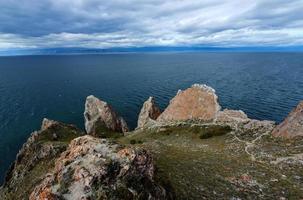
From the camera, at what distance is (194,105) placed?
7019cm

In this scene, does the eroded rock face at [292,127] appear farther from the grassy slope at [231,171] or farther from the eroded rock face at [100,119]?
the eroded rock face at [100,119]

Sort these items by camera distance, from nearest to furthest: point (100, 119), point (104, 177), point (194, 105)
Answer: point (104, 177) < point (194, 105) < point (100, 119)

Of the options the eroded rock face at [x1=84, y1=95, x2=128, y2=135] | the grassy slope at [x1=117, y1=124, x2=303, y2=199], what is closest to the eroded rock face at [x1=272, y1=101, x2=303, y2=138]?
the grassy slope at [x1=117, y1=124, x2=303, y2=199]

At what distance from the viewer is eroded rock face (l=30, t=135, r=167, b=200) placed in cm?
1844

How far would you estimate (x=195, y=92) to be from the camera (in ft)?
238

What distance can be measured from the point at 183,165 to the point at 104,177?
11.3 m

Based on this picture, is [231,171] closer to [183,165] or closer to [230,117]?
[183,165]

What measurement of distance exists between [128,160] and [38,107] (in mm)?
113800

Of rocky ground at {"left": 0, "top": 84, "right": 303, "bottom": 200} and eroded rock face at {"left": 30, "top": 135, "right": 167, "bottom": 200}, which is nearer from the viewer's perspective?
eroded rock face at {"left": 30, "top": 135, "right": 167, "bottom": 200}

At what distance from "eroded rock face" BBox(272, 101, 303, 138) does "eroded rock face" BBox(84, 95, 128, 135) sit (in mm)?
55855

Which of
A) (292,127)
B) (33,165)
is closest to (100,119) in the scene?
(33,165)

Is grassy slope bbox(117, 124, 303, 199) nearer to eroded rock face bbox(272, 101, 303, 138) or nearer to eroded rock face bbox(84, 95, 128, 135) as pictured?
eroded rock face bbox(272, 101, 303, 138)

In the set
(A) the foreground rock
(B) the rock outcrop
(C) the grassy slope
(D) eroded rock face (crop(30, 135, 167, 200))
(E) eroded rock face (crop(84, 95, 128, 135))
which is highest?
(D) eroded rock face (crop(30, 135, 167, 200))

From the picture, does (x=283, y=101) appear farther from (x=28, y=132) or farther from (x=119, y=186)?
(x=119, y=186)
